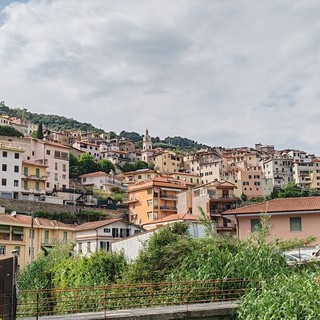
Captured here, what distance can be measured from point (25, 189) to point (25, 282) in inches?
1717

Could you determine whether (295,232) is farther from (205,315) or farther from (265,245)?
(205,315)

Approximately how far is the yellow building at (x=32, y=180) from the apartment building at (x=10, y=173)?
61.0 inches

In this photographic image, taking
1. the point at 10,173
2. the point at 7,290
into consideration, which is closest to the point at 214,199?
the point at 10,173

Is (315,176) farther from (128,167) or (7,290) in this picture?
(7,290)

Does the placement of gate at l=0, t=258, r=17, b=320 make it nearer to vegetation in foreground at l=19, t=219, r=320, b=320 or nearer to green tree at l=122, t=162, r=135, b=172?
vegetation in foreground at l=19, t=219, r=320, b=320

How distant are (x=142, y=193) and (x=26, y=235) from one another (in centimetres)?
2405

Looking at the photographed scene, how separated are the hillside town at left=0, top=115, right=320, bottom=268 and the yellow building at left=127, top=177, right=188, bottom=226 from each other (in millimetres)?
142

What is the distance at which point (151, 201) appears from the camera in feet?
224

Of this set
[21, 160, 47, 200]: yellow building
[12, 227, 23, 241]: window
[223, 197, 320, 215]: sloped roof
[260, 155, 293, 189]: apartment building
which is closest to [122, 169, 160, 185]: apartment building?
[21, 160, 47, 200]: yellow building

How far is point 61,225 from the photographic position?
5306 centimetres

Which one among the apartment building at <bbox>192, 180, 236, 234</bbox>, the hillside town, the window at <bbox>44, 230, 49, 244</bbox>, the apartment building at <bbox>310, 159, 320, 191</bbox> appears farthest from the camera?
the apartment building at <bbox>310, 159, 320, 191</bbox>

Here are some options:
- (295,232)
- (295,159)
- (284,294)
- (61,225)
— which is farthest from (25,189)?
(295,159)

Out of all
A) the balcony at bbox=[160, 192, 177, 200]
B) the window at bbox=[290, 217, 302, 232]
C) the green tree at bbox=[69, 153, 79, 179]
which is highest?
the green tree at bbox=[69, 153, 79, 179]

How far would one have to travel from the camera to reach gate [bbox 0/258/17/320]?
9.11m
